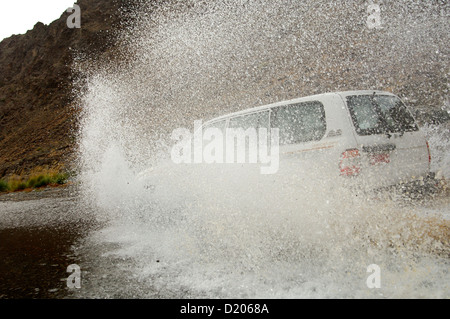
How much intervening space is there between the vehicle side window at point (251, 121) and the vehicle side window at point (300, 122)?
0.18m

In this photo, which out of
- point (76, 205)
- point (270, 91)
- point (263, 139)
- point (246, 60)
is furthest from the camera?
point (246, 60)

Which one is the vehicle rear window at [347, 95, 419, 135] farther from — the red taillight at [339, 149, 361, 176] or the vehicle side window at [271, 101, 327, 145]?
the vehicle side window at [271, 101, 327, 145]

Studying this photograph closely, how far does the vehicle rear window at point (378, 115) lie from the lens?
4375mm

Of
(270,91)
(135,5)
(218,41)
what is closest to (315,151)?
(270,91)

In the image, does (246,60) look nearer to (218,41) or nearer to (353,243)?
(218,41)

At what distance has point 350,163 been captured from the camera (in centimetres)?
415

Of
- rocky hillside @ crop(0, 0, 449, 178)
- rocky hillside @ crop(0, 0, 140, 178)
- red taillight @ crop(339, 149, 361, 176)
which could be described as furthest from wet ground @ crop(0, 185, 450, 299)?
rocky hillside @ crop(0, 0, 140, 178)

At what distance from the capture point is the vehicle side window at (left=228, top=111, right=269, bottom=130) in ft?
17.6

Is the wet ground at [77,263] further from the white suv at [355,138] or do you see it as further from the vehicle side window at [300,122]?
the vehicle side window at [300,122]

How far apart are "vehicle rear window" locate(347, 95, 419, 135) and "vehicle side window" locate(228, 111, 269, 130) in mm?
1302

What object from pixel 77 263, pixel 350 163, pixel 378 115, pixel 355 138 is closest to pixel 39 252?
pixel 77 263

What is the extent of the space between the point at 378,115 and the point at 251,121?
6.26 feet

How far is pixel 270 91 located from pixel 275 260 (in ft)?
59.2

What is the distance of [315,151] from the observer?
4496mm
